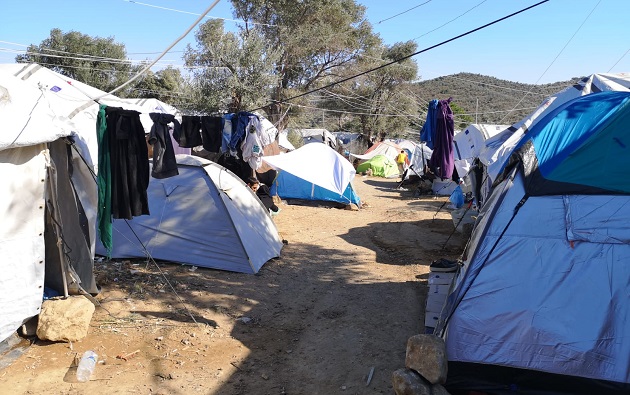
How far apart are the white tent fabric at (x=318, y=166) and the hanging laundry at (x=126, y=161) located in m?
6.07

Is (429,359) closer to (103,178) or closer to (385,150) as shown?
(103,178)

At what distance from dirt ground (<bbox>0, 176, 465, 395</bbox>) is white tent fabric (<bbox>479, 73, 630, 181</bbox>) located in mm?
2158

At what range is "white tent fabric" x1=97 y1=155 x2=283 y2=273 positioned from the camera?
7340mm

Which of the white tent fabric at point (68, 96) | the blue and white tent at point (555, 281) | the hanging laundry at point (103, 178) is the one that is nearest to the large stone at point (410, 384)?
the blue and white tent at point (555, 281)

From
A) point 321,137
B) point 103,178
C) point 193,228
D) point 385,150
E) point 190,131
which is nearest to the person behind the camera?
point 103,178

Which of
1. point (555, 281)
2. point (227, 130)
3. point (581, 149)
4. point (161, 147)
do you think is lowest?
point (555, 281)

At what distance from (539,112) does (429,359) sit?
483 cm

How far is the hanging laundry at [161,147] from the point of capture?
5871mm

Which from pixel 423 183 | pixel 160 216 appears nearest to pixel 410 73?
pixel 423 183

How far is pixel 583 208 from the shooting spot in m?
4.05

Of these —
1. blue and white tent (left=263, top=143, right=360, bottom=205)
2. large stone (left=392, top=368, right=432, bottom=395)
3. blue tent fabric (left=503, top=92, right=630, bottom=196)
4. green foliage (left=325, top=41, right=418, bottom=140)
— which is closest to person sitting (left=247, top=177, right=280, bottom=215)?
blue and white tent (left=263, top=143, right=360, bottom=205)

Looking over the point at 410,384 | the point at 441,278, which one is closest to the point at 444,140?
the point at 441,278

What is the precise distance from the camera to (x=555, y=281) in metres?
3.82

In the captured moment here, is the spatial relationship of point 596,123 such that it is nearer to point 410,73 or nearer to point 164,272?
point 164,272
